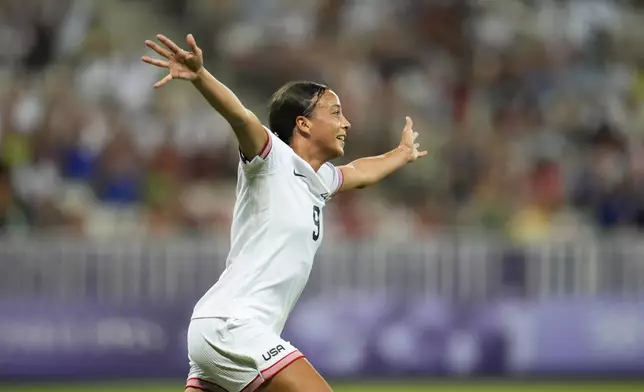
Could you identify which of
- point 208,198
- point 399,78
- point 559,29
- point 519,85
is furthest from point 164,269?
point 559,29

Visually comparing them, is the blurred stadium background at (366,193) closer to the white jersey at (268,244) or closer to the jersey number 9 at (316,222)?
the jersey number 9 at (316,222)

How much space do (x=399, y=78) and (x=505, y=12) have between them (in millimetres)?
1948

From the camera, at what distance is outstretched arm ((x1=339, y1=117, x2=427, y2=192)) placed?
6953mm

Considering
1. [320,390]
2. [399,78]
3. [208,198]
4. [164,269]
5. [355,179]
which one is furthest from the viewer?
[399,78]

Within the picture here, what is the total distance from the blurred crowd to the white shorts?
22.7ft

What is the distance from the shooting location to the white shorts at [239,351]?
5750mm

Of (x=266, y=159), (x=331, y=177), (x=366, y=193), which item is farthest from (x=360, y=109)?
(x=266, y=159)

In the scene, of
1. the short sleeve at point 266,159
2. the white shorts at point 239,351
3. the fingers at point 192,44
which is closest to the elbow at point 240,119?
the short sleeve at point 266,159

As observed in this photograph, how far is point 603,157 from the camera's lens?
1444 cm

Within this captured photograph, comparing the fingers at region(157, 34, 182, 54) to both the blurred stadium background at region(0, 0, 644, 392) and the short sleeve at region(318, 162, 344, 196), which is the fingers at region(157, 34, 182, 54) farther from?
the blurred stadium background at region(0, 0, 644, 392)

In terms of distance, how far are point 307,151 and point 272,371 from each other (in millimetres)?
1122

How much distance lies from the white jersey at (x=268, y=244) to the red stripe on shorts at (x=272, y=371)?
19cm

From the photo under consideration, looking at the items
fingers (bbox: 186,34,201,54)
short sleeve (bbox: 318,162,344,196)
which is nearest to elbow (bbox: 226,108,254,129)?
fingers (bbox: 186,34,201,54)

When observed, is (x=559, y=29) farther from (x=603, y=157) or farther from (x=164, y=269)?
(x=164, y=269)
